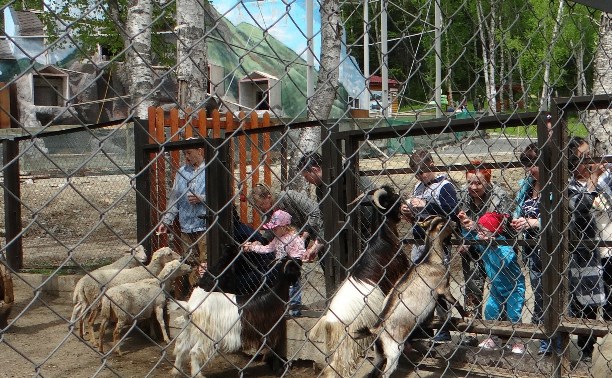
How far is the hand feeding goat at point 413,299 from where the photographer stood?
4.16 m

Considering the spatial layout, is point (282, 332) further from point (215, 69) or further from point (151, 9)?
point (215, 69)

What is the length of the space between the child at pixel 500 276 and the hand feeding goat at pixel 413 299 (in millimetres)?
282

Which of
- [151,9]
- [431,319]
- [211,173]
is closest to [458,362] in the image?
[431,319]

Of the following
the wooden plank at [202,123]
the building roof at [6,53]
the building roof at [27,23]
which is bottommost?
the building roof at [6,53]

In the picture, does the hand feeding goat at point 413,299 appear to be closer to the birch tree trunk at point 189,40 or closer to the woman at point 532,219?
the woman at point 532,219

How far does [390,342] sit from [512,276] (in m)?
1.02

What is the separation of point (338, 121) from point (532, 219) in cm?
292

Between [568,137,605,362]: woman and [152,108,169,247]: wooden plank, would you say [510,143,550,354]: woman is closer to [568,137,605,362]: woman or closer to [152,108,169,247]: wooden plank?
[568,137,605,362]: woman

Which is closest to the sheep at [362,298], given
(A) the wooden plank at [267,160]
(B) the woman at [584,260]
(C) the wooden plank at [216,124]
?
(B) the woman at [584,260]

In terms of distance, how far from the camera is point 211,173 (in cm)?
609

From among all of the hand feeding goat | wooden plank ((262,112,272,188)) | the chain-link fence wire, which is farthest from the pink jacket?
wooden plank ((262,112,272,188))

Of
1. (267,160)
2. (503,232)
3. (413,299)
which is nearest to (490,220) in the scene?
(503,232)

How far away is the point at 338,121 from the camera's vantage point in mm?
2146

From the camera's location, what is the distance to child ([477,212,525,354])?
4.63 metres
